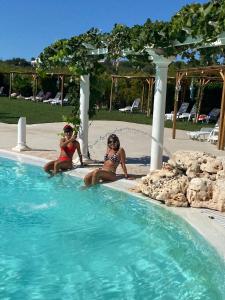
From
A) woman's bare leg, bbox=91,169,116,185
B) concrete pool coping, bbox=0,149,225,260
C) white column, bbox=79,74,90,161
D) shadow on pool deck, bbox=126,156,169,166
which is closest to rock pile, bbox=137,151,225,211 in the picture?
concrete pool coping, bbox=0,149,225,260

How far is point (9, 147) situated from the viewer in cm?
1317

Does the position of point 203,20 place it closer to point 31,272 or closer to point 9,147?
point 31,272

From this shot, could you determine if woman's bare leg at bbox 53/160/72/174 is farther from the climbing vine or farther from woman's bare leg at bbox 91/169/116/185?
the climbing vine

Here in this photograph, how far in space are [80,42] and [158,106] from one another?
271cm

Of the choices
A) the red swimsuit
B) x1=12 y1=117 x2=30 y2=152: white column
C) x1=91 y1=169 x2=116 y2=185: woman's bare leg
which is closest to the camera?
x1=91 y1=169 x2=116 y2=185: woman's bare leg

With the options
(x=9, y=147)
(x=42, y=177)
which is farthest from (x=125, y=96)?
(x=42, y=177)

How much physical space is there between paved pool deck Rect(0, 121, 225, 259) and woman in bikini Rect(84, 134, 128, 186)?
0.24 metres

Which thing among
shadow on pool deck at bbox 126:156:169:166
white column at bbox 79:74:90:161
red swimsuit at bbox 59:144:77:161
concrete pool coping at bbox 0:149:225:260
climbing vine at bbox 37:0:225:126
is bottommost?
concrete pool coping at bbox 0:149:225:260

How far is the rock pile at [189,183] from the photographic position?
7421mm

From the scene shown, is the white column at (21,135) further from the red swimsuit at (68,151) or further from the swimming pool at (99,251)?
the swimming pool at (99,251)

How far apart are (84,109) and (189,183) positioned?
4.46 meters

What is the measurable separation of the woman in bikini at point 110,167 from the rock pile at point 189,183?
1046 millimetres

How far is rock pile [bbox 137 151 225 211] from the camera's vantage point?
742cm

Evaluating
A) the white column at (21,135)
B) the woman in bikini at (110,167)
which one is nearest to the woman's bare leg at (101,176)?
the woman in bikini at (110,167)
